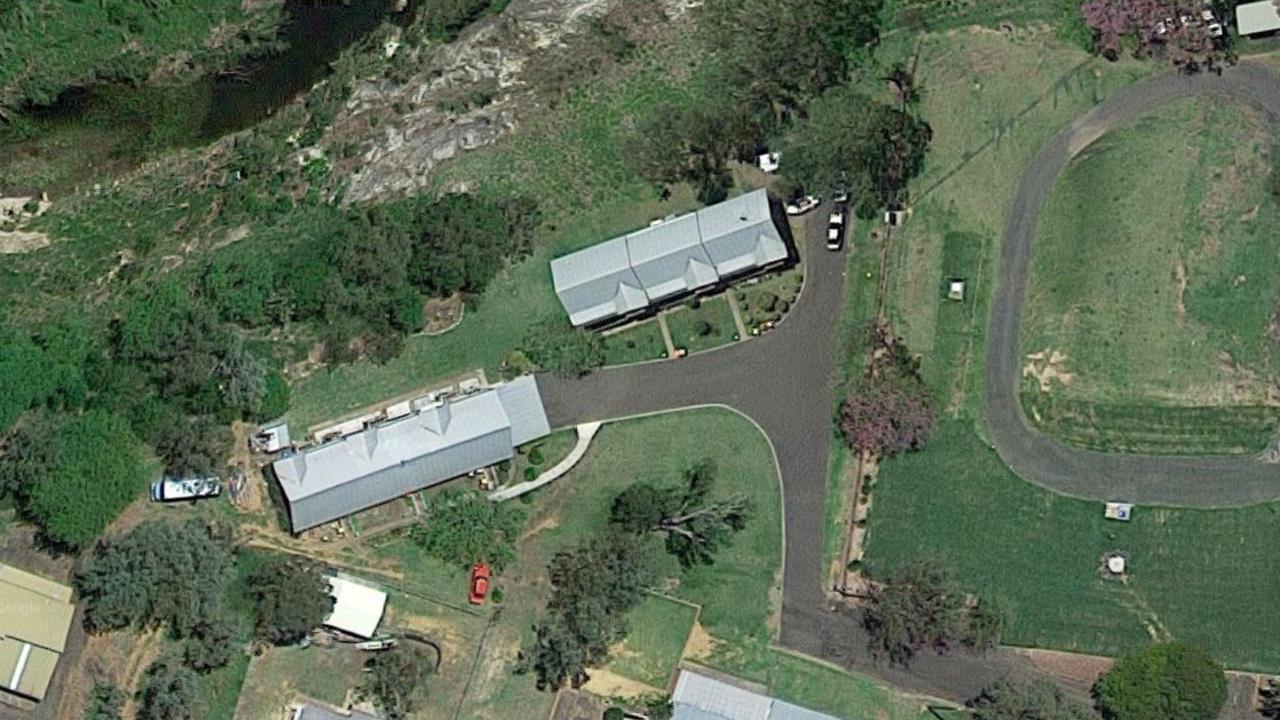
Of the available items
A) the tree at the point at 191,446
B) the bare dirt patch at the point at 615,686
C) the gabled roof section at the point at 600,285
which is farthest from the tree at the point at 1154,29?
the tree at the point at 191,446


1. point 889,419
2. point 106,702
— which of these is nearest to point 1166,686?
point 889,419

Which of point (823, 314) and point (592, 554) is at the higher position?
point (823, 314)

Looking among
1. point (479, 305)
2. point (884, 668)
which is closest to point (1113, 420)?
point (884, 668)

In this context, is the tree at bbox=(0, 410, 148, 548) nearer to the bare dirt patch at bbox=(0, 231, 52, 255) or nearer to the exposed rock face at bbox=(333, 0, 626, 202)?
the bare dirt patch at bbox=(0, 231, 52, 255)

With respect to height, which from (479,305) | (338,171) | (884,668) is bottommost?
(884,668)

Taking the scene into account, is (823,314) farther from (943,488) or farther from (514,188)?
(514,188)

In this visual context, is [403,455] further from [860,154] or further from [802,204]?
[860,154]

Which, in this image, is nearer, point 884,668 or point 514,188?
point 884,668
